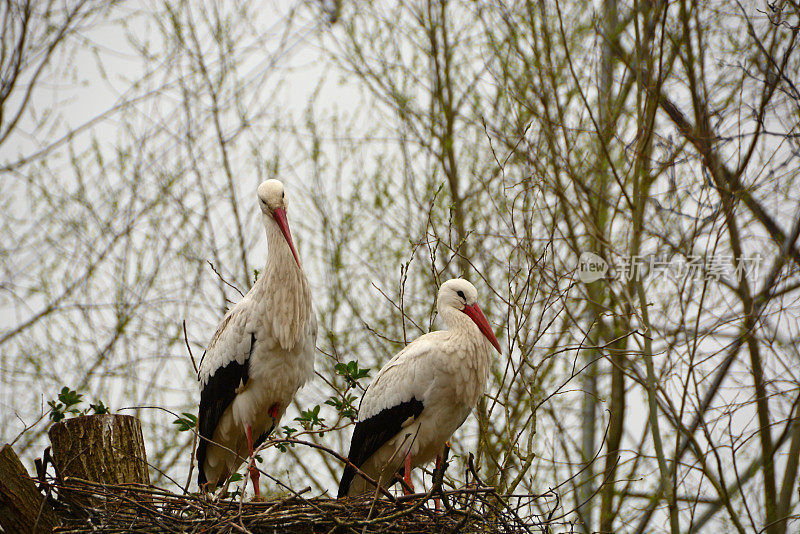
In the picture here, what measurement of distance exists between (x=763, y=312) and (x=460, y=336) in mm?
2609

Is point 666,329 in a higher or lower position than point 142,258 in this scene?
lower

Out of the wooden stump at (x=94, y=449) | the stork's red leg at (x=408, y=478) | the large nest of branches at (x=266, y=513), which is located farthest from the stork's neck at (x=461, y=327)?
the wooden stump at (x=94, y=449)

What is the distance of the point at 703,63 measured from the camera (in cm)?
628

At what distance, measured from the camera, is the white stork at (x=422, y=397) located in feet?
15.9

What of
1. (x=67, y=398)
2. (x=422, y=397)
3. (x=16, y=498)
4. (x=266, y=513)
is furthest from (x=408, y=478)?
(x=16, y=498)

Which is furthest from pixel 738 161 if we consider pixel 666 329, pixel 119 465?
pixel 119 465

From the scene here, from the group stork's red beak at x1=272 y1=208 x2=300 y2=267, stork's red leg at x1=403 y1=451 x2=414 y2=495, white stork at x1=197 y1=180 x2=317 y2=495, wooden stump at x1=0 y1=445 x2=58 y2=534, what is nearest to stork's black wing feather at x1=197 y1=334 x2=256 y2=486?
white stork at x1=197 y1=180 x2=317 y2=495

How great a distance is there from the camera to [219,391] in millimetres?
4977

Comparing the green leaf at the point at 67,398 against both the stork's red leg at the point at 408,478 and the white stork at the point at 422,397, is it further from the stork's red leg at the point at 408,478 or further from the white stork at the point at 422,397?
the stork's red leg at the point at 408,478

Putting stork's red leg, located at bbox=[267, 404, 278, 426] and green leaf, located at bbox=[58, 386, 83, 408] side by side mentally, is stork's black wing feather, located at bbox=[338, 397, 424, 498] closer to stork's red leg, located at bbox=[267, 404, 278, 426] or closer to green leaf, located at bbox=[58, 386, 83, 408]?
stork's red leg, located at bbox=[267, 404, 278, 426]

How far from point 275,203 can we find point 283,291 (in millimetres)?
493

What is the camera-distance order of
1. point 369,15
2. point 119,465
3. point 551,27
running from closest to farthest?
point 119,465 → point 551,27 → point 369,15

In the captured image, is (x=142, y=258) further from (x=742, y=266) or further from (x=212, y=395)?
(x=742, y=266)

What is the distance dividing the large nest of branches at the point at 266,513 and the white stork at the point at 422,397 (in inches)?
44.2
